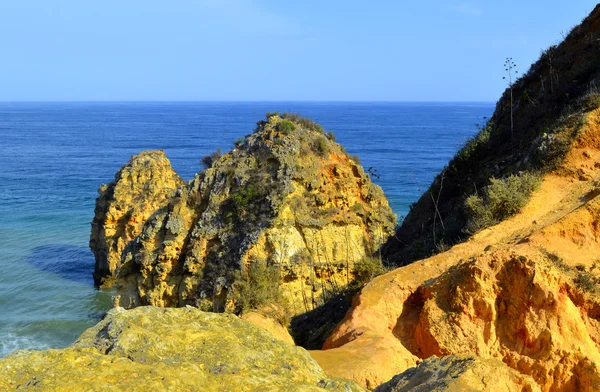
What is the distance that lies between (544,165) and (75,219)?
119 ft

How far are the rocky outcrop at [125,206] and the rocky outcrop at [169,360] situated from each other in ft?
78.8

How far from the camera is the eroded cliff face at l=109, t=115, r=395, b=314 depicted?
16688mm

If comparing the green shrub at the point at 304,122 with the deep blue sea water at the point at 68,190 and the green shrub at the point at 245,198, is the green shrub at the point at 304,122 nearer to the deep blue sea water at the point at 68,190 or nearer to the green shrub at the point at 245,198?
the green shrub at the point at 245,198

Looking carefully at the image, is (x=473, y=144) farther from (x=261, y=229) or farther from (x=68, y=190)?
(x=68, y=190)

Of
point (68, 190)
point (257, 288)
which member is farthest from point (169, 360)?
point (68, 190)

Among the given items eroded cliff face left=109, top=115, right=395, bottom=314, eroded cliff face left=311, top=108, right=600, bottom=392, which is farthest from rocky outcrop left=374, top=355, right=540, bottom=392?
eroded cliff face left=109, top=115, right=395, bottom=314

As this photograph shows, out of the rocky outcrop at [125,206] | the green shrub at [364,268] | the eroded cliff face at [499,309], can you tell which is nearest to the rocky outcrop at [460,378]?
the eroded cliff face at [499,309]

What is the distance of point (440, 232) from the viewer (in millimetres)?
14578

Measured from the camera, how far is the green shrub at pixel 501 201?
12672 mm

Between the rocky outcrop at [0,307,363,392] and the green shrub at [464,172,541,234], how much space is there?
8333 mm

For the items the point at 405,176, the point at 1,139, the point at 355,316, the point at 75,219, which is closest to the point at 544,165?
the point at 355,316

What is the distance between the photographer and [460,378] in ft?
18.4

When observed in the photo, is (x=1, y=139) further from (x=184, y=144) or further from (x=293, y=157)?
(x=293, y=157)

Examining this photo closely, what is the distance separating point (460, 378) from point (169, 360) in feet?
8.99
